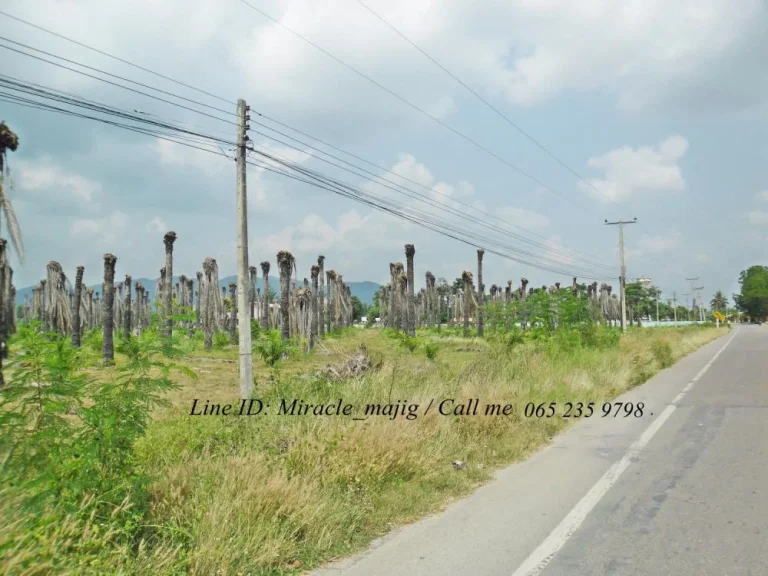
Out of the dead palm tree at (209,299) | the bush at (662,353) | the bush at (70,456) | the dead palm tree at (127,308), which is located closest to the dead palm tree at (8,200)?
the bush at (70,456)

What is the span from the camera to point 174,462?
642 cm

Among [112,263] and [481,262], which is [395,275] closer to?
[481,262]

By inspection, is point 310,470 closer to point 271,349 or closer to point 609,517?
point 609,517

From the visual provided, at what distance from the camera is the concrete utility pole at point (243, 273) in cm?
1088

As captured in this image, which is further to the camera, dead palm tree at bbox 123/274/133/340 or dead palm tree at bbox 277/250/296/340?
dead palm tree at bbox 123/274/133/340

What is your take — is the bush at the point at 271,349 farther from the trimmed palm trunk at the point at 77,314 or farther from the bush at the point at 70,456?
the bush at the point at 70,456

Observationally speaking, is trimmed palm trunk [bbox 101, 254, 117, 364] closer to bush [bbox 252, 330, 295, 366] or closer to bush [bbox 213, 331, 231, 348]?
bush [bbox 252, 330, 295, 366]

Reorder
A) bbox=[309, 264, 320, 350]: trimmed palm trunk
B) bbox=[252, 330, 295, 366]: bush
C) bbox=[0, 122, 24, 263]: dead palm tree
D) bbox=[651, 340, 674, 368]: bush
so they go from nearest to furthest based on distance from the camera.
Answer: bbox=[0, 122, 24, 263]: dead palm tree, bbox=[252, 330, 295, 366]: bush, bbox=[651, 340, 674, 368]: bush, bbox=[309, 264, 320, 350]: trimmed palm trunk

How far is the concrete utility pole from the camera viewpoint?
10.9 meters

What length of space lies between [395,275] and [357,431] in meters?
32.5

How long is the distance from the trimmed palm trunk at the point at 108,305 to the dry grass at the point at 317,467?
14.7 metres

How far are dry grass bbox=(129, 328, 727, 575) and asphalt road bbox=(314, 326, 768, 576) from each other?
1.13ft

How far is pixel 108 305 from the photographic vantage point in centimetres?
2456

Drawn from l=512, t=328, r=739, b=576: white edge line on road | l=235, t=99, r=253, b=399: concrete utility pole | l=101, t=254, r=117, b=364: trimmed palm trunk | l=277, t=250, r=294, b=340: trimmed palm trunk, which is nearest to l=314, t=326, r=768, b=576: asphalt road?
l=512, t=328, r=739, b=576: white edge line on road
